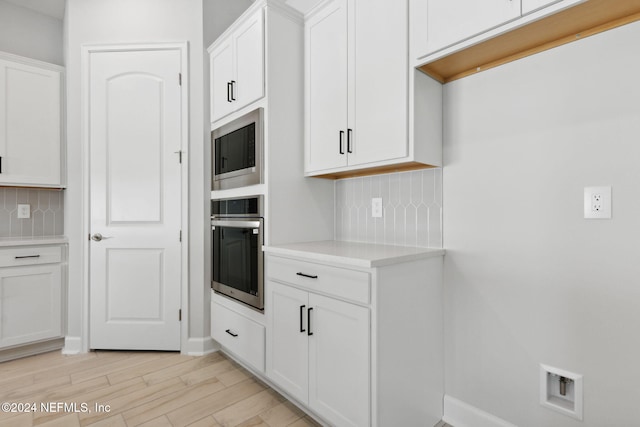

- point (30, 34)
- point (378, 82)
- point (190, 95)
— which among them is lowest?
point (378, 82)

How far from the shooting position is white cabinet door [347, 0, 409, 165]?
157 cm

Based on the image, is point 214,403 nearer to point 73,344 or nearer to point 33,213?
point 73,344

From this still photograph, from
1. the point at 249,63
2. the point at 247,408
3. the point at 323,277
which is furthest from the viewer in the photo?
the point at 249,63

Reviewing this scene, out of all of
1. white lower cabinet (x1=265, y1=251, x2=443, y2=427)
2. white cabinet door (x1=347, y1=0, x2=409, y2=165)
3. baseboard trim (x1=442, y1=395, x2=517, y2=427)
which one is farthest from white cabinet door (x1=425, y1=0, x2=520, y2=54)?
baseboard trim (x1=442, y1=395, x2=517, y2=427)

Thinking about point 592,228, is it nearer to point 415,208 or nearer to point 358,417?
point 415,208

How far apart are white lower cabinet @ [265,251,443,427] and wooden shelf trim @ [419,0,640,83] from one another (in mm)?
927

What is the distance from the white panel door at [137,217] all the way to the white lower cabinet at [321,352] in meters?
1.12

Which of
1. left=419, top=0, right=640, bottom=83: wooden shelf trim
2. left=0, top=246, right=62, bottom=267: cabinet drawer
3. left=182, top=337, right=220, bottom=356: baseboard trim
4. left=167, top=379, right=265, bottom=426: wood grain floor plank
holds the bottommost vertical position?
left=167, top=379, right=265, bottom=426: wood grain floor plank

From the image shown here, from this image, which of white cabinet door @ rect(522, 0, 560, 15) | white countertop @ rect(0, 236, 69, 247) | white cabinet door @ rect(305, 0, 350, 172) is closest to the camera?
white cabinet door @ rect(522, 0, 560, 15)

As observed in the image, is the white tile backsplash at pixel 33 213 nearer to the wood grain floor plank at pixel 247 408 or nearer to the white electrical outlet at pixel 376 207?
the wood grain floor plank at pixel 247 408

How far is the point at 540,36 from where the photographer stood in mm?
1330

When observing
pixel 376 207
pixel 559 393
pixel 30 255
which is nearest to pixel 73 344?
pixel 30 255

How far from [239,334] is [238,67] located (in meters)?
1.77

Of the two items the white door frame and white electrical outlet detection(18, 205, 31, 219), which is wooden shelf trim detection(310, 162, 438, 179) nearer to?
the white door frame
